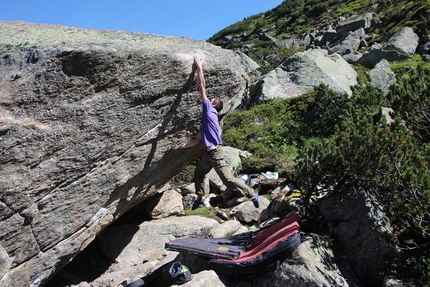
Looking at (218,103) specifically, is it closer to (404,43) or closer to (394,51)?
(394,51)

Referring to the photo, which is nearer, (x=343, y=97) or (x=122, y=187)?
(x=122, y=187)

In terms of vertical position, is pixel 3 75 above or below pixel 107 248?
above

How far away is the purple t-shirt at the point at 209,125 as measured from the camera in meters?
7.70

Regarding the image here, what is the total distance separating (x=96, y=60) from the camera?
6.09 meters

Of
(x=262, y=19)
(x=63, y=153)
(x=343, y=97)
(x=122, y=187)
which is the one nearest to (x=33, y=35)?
(x=63, y=153)

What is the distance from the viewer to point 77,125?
6.26m

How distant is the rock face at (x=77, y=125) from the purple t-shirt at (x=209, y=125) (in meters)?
0.27

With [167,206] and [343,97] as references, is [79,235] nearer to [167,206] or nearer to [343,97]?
[167,206]

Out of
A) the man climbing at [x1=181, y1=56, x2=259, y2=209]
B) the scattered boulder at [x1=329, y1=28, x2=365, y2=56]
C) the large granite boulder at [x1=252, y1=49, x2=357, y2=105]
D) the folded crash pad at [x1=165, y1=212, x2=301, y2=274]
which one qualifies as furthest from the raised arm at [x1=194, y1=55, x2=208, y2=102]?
the scattered boulder at [x1=329, y1=28, x2=365, y2=56]

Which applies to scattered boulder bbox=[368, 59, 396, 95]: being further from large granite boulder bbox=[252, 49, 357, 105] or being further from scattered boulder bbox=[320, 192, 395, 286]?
scattered boulder bbox=[320, 192, 395, 286]

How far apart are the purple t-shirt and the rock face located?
27cm

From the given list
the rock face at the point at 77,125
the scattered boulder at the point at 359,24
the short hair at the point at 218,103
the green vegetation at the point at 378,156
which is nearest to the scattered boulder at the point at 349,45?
the scattered boulder at the point at 359,24

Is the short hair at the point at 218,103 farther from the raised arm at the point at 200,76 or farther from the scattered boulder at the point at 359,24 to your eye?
the scattered boulder at the point at 359,24

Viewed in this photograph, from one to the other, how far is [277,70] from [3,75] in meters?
14.7
